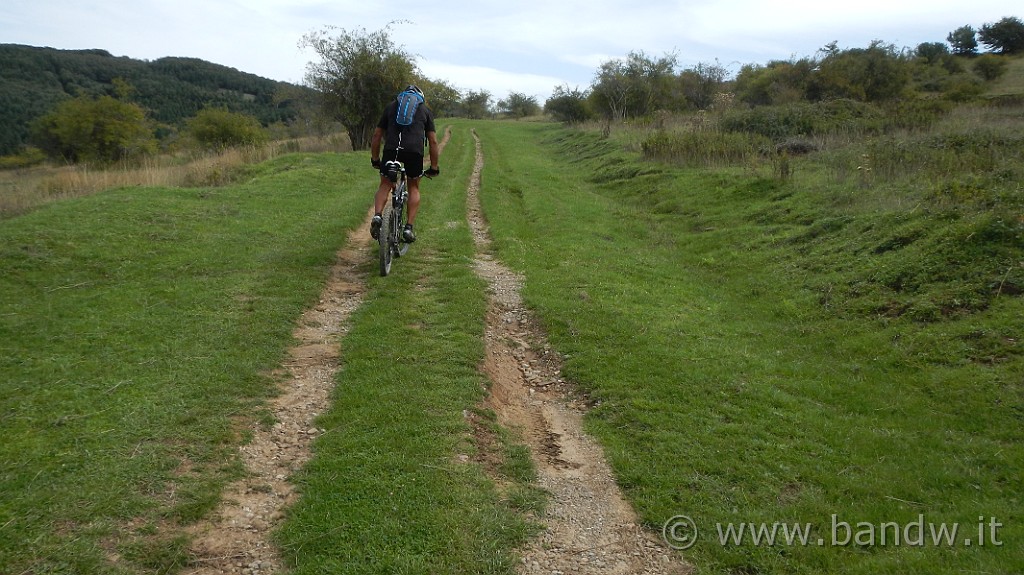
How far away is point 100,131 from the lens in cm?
3033

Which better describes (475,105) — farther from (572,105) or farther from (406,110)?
(406,110)

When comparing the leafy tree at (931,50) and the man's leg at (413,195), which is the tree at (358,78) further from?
the leafy tree at (931,50)

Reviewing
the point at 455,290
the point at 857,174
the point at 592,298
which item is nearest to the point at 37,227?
the point at 455,290

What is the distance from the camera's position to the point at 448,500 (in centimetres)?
383

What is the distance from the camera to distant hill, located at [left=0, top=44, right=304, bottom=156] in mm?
64562

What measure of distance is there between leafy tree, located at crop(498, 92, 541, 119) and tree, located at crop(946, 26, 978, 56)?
56.1m

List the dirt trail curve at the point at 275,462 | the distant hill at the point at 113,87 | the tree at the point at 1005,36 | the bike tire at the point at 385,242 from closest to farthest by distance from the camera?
the dirt trail curve at the point at 275,462
the bike tire at the point at 385,242
the tree at the point at 1005,36
the distant hill at the point at 113,87

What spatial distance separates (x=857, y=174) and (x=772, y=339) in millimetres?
7580

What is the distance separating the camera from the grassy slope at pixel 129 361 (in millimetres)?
3383

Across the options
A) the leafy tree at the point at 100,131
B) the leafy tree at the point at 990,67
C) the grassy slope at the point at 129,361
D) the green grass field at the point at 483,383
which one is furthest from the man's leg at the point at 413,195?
the leafy tree at the point at 990,67

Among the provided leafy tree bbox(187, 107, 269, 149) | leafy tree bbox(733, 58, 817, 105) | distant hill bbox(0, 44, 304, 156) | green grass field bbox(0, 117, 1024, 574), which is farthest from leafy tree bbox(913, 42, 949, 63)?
distant hill bbox(0, 44, 304, 156)

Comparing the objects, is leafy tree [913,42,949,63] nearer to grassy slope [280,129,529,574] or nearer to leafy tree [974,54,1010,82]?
leafy tree [974,54,1010,82]

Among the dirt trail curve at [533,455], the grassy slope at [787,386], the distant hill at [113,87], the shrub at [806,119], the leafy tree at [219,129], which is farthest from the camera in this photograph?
the distant hill at [113,87]

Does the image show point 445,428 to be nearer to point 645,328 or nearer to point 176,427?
point 176,427
